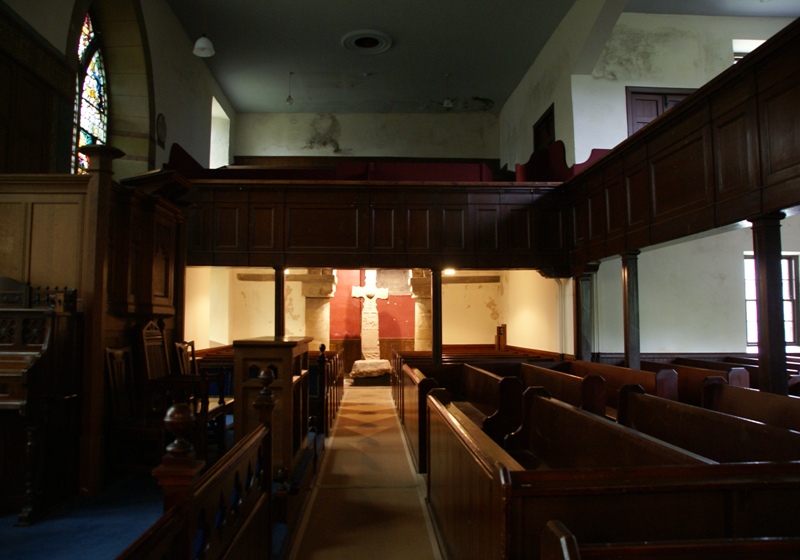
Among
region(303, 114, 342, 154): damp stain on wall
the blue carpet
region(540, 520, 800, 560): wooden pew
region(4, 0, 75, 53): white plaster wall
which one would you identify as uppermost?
region(303, 114, 342, 154): damp stain on wall

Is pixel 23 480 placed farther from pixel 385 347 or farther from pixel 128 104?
pixel 385 347

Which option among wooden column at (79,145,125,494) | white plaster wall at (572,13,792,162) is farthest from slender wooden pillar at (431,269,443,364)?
wooden column at (79,145,125,494)

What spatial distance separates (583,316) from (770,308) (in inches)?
140

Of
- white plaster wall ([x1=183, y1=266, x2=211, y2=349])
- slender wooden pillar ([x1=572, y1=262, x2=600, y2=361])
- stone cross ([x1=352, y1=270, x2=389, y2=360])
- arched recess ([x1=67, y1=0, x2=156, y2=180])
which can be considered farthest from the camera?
stone cross ([x1=352, y1=270, x2=389, y2=360])

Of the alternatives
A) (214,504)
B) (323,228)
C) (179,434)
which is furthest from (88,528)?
(323,228)

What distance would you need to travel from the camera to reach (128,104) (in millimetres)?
7199

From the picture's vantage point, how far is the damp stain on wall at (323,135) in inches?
500

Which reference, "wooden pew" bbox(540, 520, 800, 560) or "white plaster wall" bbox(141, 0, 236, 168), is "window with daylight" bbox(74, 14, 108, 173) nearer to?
"white plaster wall" bbox(141, 0, 236, 168)

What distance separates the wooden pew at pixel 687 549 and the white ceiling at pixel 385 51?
27.9 feet

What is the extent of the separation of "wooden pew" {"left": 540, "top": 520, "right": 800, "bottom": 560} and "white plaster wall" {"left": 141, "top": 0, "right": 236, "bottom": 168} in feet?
25.0

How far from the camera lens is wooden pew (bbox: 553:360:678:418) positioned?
456 centimetres

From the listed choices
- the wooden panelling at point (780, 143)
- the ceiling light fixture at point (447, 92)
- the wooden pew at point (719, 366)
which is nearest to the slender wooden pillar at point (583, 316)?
the wooden pew at point (719, 366)

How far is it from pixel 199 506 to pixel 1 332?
9.84 ft

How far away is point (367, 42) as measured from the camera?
9.46 m
